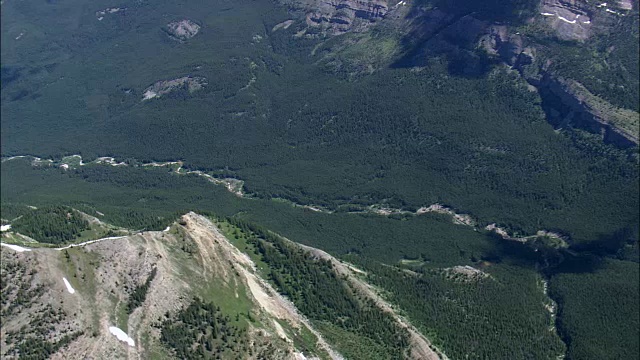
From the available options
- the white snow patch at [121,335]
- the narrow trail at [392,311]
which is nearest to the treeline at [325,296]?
the narrow trail at [392,311]

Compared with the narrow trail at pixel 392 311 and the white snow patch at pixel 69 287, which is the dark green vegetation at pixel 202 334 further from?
the narrow trail at pixel 392 311

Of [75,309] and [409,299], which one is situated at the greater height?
[75,309]

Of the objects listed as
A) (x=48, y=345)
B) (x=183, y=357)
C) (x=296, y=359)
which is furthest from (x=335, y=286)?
(x=48, y=345)

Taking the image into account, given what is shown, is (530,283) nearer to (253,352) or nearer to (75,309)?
(253,352)

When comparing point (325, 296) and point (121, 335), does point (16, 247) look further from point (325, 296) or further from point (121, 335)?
point (325, 296)

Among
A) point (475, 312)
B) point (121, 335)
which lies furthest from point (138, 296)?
point (475, 312)

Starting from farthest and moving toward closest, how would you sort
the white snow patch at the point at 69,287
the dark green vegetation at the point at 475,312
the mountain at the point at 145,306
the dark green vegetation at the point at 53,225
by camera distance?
the dark green vegetation at the point at 475,312, the dark green vegetation at the point at 53,225, the white snow patch at the point at 69,287, the mountain at the point at 145,306
